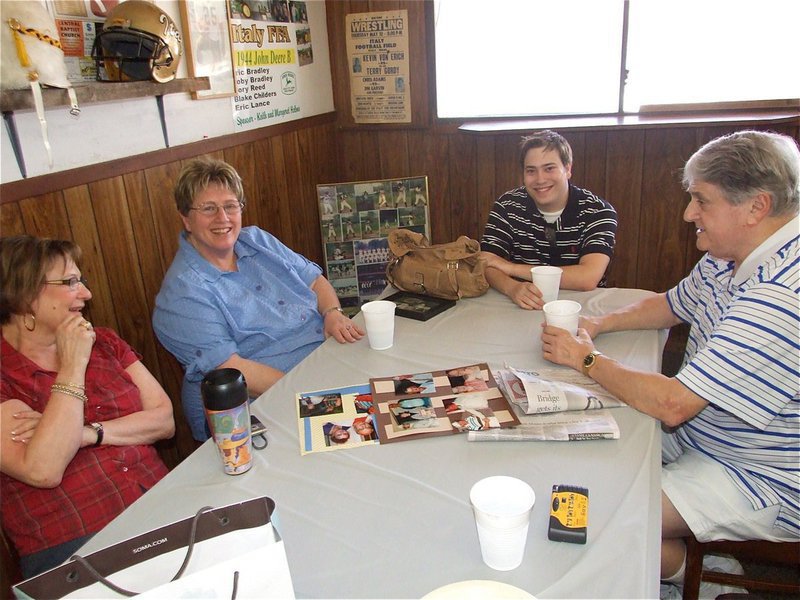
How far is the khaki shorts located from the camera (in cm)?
130

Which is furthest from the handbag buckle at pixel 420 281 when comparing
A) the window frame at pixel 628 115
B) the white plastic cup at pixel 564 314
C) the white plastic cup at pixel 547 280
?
the window frame at pixel 628 115

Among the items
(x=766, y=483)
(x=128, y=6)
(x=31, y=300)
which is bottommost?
(x=766, y=483)

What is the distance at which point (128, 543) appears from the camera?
80 cm

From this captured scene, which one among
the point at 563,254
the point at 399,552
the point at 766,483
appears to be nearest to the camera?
the point at 399,552

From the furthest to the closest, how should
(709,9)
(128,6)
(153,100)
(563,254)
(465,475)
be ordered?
1. (709,9)
2. (563,254)
3. (153,100)
4. (128,6)
5. (465,475)

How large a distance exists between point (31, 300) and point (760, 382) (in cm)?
157

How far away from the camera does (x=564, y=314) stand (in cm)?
159

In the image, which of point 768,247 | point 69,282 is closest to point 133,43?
point 69,282

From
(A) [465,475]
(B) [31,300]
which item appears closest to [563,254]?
(A) [465,475]

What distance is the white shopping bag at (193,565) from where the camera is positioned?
0.75 metres

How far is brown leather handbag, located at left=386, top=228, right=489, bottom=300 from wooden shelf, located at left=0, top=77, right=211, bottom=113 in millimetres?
861

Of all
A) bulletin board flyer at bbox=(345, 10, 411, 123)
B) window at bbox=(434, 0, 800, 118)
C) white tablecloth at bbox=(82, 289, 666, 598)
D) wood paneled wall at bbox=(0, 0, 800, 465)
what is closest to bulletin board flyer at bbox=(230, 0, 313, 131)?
wood paneled wall at bbox=(0, 0, 800, 465)

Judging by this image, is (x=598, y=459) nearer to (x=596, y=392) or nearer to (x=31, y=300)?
(x=596, y=392)

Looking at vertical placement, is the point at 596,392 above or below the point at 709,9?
below
